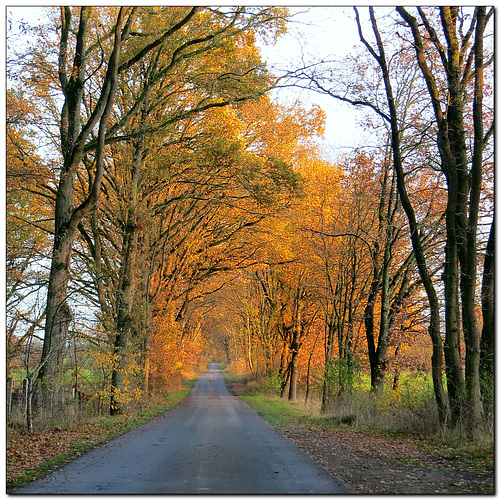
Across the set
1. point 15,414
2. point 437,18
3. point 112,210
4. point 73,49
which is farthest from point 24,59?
point 437,18

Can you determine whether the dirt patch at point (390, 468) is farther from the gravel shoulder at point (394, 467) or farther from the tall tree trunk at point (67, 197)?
the tall tree trunk at point (67, 197)

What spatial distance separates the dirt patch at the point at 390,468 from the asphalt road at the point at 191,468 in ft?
1.13

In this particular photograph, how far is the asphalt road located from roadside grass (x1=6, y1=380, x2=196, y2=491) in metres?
0.25

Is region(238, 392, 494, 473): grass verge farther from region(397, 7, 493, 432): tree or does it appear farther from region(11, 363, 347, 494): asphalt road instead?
region(11, 363, 347, 494): asphalt road

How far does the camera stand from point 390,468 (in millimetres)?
7918

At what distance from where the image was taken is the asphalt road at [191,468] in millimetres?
6445

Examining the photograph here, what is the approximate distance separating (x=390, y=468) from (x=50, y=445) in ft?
19.9

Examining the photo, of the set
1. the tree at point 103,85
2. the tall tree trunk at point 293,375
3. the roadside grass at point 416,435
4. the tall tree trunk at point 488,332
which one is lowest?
the tall tree trunk at point 293,375

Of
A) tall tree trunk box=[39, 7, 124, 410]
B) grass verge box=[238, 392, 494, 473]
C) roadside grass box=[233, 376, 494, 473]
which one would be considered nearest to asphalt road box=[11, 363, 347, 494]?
grass verge box=[238, 392, 494, 473]

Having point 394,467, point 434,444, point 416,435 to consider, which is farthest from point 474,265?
point 394,467

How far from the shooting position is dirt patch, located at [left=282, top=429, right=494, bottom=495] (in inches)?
258

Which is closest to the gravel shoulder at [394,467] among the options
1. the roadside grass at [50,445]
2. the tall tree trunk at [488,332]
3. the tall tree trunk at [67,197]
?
the tall tree trunk at [488,332]

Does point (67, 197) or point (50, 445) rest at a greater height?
point (67, 197)

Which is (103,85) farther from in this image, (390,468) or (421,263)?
(390,468)
